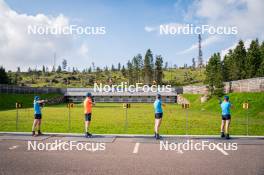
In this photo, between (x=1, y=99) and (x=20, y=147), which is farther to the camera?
(x=1, y=99)

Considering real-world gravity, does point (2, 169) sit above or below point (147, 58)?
below

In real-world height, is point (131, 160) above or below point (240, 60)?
below

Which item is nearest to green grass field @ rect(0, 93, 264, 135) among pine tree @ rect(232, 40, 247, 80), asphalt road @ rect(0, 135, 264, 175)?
asphalt road @ rect(0, 135, 264, 175)

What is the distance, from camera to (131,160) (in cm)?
958

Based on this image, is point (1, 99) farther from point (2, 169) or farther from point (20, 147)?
point (2, 169)

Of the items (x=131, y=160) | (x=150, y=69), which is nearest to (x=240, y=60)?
(x=150, y=69)

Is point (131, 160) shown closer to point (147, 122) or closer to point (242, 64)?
point (147, 122)

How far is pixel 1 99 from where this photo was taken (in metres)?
55.2

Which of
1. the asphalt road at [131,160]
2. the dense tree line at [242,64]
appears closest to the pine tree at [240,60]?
the dense tree line at [242,64]

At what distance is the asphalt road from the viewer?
328 inches

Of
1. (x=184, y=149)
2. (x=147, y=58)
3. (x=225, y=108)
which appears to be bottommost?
(x=184, y=149)

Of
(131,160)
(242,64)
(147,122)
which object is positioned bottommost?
(147,122)

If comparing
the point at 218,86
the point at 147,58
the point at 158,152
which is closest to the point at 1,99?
the point at 218,86

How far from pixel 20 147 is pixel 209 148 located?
7.91 m
